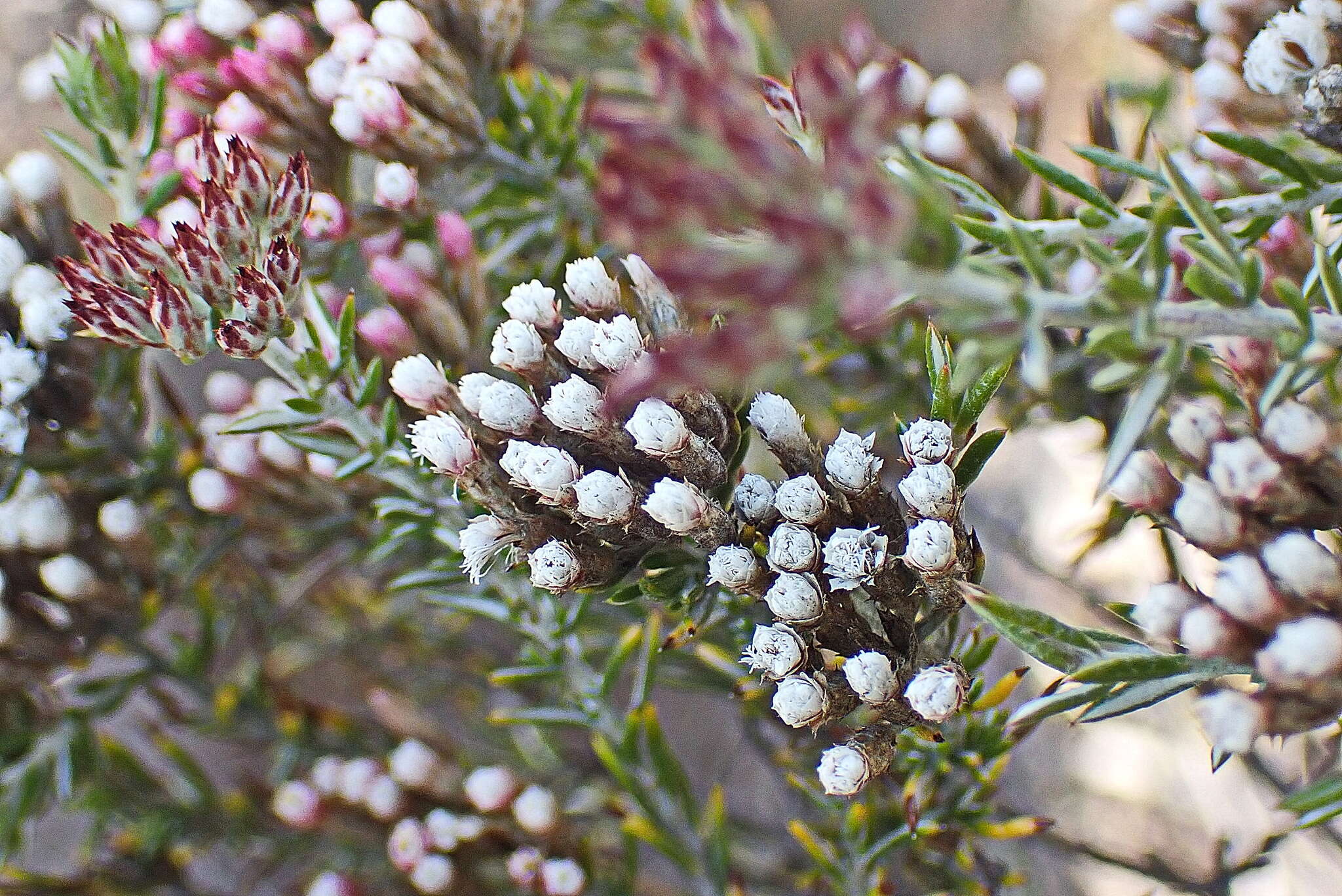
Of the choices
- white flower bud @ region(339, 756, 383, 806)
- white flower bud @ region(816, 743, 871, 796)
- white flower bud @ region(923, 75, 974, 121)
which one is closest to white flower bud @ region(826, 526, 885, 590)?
white flower bud @ region(816, 743, 871, 796)

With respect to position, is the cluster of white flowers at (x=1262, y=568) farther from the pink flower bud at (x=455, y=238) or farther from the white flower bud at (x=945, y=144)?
the pink flower bud at (x=455, y=238)

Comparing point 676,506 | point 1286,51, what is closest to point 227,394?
point 676,506

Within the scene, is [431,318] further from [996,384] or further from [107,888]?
[107,888]

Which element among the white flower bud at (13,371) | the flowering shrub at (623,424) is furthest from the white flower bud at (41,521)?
the white flower bud at (13,371)

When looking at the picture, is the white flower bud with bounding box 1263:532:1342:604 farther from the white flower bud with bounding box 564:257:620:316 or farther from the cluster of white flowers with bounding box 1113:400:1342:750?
the white flower bud with bounding box 564:257:620:316

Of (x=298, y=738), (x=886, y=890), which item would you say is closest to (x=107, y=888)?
(x=298, y=738)
